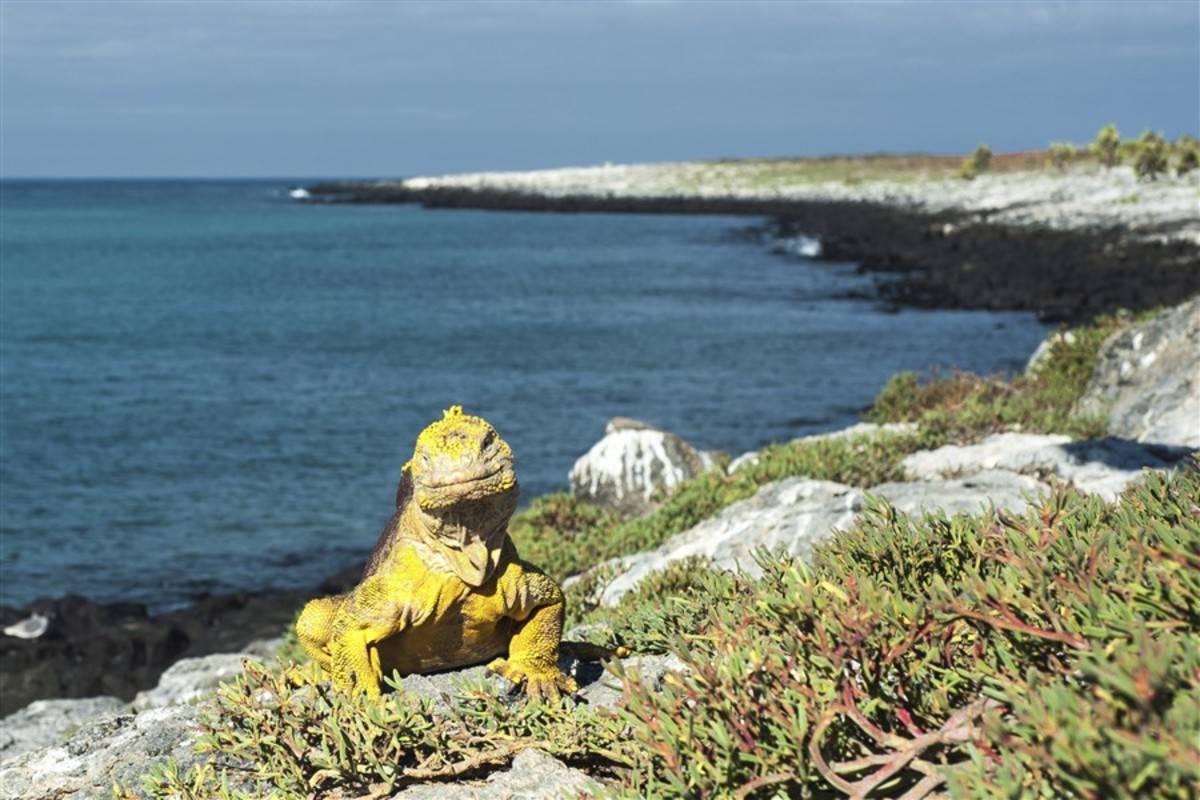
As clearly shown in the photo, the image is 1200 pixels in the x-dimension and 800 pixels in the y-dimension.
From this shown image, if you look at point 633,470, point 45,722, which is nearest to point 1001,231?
point 633,470

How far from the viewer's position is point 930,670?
3752 mm

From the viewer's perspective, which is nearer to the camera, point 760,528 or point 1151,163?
point 760,528

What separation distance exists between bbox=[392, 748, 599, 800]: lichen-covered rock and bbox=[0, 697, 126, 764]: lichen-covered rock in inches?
228

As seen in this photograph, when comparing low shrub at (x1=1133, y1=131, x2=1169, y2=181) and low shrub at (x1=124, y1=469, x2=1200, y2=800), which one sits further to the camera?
low shrub at (x1=1133, y1=131, x2=1169, y2=181)

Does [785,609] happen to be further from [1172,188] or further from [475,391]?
[1172,188]

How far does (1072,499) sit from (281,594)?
15.9m

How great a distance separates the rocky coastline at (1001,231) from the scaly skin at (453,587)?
4057 cm

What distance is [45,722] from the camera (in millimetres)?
10891

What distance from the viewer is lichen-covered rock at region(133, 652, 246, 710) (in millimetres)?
11367

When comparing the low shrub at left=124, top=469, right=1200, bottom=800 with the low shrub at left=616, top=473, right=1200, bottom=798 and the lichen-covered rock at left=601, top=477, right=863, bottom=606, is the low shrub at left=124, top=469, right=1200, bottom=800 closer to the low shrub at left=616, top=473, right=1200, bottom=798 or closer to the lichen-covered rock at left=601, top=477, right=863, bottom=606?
the low shrub at left=616, top=473, right=1200, bottom=798

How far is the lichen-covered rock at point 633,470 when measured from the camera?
15797mm

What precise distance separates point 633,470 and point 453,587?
11.1 metres

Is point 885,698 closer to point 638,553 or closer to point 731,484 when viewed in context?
point 638,553

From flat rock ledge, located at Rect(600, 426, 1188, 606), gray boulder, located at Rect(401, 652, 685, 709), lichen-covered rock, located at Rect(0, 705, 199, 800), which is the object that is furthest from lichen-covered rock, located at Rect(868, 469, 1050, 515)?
lichen-covered rock, located at Rect(0, 705, 199, 800)
